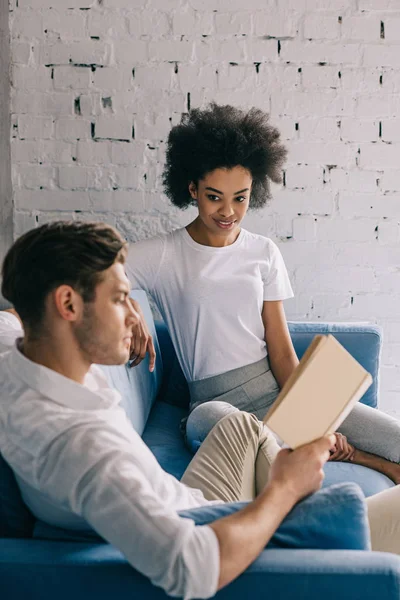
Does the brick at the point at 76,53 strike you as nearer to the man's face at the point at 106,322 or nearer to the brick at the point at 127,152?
the brick at the point at 127,152

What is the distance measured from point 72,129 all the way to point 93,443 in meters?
2.14

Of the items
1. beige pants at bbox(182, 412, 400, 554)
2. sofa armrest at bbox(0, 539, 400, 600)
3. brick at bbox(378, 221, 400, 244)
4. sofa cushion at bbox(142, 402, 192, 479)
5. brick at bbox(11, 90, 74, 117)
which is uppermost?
brick at bbox(11, 90, 74, 117)

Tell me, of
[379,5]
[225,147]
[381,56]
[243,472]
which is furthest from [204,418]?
[379,5]

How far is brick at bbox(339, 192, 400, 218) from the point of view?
3164mm

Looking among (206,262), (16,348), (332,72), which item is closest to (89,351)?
(16,348)

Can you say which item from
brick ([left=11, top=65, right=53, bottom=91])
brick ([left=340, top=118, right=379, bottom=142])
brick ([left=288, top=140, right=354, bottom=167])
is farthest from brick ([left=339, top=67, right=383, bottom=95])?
brick ([left=11, top=65, right=53, bottom=91])

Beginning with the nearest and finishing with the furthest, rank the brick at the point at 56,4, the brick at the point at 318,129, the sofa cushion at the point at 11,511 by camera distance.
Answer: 1. the sofa cushion at the point at 11,511
2. the brick at the point at 56,4
3. the brick at the point at 318,129

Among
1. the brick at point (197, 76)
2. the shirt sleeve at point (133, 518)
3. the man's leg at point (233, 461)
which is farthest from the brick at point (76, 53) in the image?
the shirt sleeve at point (133, 518)

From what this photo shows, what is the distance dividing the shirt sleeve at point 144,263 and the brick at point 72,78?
85cm

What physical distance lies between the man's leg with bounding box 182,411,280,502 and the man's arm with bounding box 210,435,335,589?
0.38 metres

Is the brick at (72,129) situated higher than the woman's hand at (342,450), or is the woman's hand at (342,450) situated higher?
the brick at (72,129)

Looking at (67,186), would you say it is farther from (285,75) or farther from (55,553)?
(55,553)

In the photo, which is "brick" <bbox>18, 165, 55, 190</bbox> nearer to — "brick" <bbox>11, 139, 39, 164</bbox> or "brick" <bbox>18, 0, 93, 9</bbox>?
"brick" <bbox>11, 139, 39, 164</bbox>

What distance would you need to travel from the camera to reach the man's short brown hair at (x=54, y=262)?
125 centimetres
